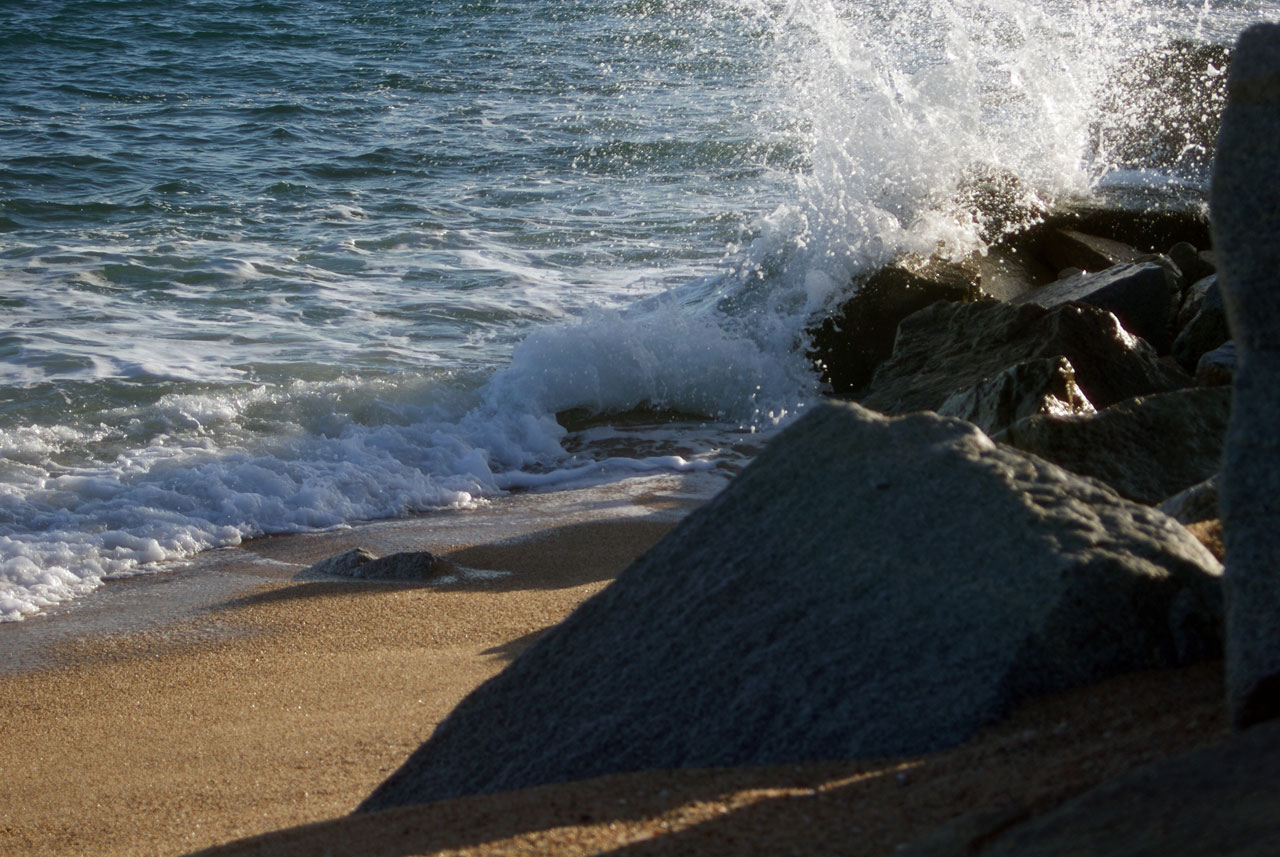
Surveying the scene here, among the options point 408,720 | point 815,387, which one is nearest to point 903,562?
point 408,720

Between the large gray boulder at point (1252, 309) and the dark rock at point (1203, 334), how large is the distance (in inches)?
188

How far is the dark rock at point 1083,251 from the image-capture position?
8469 millimetres

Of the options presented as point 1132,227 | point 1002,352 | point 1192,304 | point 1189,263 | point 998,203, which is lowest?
point 1002,352

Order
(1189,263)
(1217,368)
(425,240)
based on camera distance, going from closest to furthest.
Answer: (1217,368) → (1189,263) → (425,240)

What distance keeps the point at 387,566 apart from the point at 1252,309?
12.7 feet

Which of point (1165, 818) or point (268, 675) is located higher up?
point (1165, 818)

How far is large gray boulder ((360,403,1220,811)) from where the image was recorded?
2109 millimetres

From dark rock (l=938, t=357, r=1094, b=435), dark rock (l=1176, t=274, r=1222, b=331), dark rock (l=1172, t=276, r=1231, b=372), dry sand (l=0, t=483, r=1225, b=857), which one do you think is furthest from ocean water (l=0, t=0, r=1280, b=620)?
dark rock (l=938, t=357, r=1094, b=435)

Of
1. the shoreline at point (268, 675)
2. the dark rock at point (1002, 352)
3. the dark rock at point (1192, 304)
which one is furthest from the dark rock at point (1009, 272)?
the shoreline at point (268, 675)

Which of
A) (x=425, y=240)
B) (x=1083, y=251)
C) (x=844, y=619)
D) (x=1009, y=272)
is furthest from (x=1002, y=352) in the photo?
(x=425, y=240)

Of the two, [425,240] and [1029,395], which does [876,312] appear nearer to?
[1029,395]

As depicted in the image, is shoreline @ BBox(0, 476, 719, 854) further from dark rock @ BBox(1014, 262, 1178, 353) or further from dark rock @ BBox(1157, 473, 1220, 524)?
dark rock @ BBox(1014, 262, 1178, 353)

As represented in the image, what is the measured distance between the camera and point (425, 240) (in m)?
11.5

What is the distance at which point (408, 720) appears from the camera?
11.5 ft
